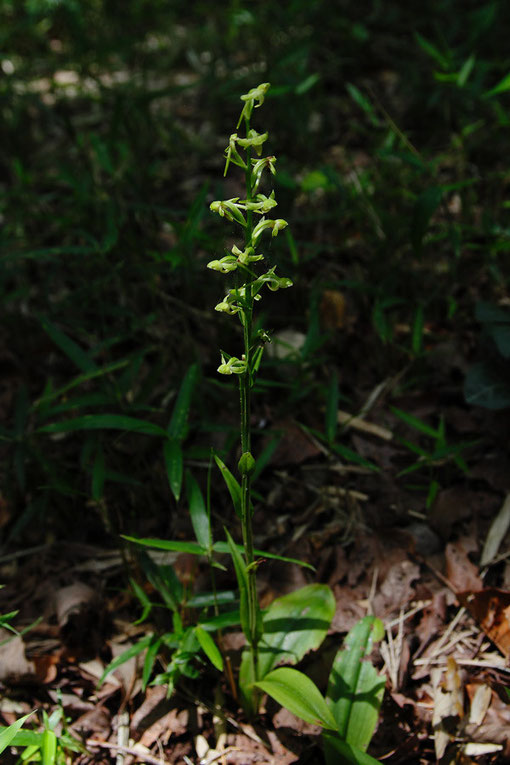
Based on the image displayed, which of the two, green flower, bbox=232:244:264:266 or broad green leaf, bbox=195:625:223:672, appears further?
broad green leaf, bbox=195:625:223:672

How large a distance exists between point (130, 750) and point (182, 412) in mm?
1063

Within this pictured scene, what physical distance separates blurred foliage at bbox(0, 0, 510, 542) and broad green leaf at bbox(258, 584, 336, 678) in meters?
0.60

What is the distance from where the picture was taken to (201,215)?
2834 millimetres

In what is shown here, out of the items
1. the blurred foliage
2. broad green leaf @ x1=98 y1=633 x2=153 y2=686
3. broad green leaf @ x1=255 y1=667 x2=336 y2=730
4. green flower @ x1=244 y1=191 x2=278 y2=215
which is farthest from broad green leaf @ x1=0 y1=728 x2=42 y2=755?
green flower @ x1=244 y1=191 x2=278 y2=215

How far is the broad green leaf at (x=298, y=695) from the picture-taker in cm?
164

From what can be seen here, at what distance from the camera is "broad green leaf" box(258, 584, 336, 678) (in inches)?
76.3

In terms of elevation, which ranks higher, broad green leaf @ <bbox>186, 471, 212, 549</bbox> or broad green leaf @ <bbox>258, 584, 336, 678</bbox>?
broad green leaf @ <bbox>186, 471, 212, 549</bbox>

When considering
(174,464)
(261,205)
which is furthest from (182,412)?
(261,205)

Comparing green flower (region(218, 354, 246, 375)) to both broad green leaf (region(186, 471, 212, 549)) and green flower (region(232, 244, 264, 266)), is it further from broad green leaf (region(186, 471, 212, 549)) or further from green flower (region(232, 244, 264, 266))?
broad green leaf (region(186, 471, 212, 549))

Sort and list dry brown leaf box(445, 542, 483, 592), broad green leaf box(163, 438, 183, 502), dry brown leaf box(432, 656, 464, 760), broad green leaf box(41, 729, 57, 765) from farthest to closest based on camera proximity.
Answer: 1. dry brown leaf box(445, 542, 483, 592)
2. broad green leaf box(163, 438, 183, 502)
3. dry brown leaf box(432, 656, 464, 760)
4. broad green leaf box(41, 729, 57, 765)

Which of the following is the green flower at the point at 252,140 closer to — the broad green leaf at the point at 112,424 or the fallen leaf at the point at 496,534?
the broad green leaf at the point at 112,424

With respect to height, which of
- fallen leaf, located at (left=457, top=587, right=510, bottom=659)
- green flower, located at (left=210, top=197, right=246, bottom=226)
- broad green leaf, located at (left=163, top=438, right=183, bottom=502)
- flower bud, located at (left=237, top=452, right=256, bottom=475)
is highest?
green flower, located at (left=210, top=197, right=246, bottom=226)

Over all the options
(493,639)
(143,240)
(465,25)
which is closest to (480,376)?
(493,639)

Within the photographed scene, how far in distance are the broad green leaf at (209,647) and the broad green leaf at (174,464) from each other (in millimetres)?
410
